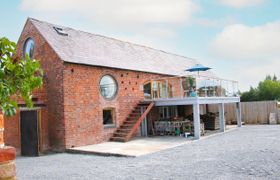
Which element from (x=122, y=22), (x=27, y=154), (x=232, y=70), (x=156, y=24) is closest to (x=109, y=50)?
(x=122, y=22)

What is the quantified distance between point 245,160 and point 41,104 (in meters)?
9.37

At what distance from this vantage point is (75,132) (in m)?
13.3

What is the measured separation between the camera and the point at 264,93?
34938mm

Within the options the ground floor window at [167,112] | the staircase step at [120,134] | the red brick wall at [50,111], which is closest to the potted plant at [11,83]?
the red brick wall at [50,111]

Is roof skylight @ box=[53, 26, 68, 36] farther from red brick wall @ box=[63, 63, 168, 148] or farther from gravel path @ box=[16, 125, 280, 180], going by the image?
gravel path @ box=[16, 125, 280, 180]

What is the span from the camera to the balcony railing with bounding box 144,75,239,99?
1642 centimetres

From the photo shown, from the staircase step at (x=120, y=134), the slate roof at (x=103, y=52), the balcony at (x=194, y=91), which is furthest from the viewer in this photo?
the balcony at (x=194, y=91)

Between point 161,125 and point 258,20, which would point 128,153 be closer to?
point 161,125

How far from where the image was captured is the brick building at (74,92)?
13.0 metres

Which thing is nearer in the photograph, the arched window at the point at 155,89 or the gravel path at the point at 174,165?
the gravel path at the point at 174,165

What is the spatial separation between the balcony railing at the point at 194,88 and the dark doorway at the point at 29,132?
7.75 metres

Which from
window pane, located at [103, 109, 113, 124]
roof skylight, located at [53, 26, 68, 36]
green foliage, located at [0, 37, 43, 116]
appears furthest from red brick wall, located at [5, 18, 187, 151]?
green foliage, located at [0, 37, 43, 116]

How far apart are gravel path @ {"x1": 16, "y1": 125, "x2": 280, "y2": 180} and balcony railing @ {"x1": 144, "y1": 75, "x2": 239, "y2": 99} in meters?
5.35

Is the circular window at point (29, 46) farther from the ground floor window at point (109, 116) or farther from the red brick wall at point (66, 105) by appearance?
the ground floor window at point (109, 116)
